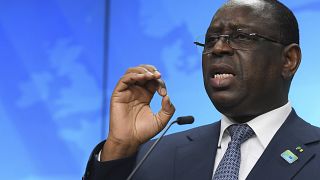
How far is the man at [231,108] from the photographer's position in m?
1.50

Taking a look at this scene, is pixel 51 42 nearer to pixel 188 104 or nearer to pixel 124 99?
pixel 188 104

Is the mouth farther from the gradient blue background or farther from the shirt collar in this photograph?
the gradient blue background

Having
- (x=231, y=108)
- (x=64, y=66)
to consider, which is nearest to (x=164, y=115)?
(x=231, y=108)

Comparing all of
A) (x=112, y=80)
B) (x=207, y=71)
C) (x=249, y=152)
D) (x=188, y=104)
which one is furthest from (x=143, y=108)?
(x=112, y=80)

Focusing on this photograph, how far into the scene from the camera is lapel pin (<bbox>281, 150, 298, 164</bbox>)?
1419 mm

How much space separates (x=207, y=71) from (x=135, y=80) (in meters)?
0.20

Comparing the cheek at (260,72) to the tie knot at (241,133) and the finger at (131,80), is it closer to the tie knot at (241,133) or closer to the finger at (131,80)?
the tie knot at (241,133)

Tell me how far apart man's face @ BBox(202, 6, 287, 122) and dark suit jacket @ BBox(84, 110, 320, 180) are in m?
0.09

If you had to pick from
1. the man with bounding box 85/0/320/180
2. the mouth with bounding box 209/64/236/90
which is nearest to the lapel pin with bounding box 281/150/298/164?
the man with bounding box 85/0/320/180

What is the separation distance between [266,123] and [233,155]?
0.14 meters

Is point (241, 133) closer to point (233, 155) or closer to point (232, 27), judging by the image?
point (233, 155)

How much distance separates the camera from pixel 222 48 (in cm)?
154

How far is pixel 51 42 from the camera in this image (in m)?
2.82

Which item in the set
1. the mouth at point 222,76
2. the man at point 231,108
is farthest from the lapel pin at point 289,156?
the mouth at point 222,76
